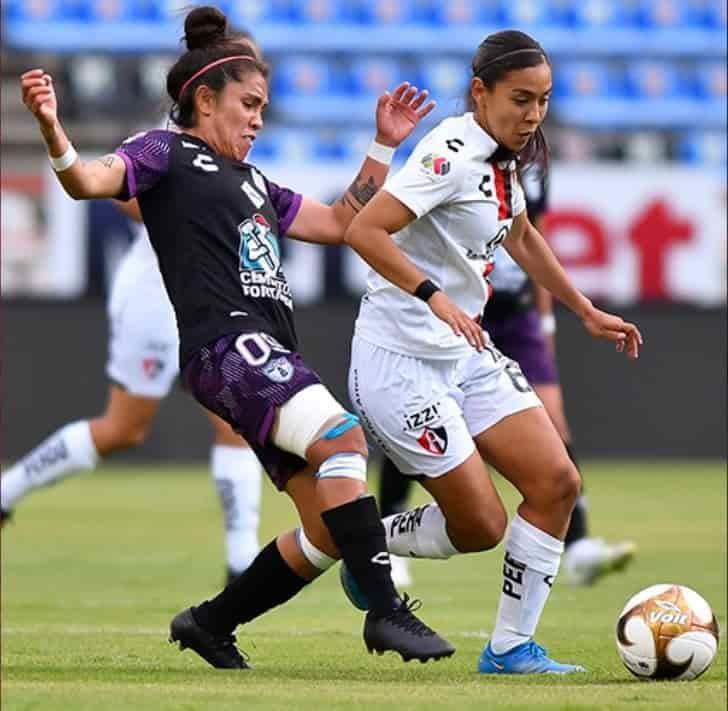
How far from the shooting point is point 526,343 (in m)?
9.54

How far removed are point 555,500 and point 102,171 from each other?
180 centimetres

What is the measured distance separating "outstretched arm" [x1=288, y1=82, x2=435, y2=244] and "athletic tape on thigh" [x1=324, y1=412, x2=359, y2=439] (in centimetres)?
90

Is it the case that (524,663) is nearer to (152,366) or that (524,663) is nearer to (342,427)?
(342,427)

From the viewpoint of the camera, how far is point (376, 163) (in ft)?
22.0

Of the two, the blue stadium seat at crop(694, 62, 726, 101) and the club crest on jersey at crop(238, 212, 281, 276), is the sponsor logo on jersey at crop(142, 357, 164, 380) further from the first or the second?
the blue stadium seat at crop(694, 62, 726, 101)

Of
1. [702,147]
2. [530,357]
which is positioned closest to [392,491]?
[530,357]

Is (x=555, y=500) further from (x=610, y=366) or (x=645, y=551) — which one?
(x=610, y=366)

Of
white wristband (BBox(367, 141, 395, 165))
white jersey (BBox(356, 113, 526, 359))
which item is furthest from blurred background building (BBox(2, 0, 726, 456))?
white jersey (BBox(356, 113, 526, 359))

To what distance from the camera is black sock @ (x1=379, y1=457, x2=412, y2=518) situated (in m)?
9.49

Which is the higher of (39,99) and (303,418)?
(39,99)

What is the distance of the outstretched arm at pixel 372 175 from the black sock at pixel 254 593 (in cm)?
108

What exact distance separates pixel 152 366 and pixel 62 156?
434 centimetres

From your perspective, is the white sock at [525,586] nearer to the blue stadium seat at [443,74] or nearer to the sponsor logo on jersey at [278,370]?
the sponsor logo on jersey at [278,370]

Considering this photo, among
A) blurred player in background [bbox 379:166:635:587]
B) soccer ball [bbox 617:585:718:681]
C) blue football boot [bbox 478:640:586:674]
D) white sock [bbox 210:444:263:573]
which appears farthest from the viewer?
blurred player in background [bbox 379:166:635:587]
